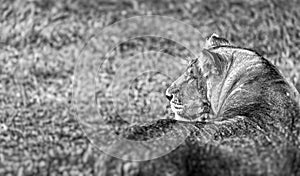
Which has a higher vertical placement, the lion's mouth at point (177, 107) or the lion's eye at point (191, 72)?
the lion's eye at point (191, 72)

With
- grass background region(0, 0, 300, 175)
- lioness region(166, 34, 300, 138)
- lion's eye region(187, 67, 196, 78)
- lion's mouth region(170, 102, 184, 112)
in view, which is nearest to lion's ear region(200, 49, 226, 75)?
lioness region(166, 34, 300, 138)

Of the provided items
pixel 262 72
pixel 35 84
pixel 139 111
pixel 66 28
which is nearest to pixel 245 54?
pixel 262 72

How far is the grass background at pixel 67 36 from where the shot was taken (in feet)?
34.0

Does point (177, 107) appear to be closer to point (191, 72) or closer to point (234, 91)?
point (191, 72)

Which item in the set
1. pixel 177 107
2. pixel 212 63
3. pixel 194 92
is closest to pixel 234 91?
pixel 212 63

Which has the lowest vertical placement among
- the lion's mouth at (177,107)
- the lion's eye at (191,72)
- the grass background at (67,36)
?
the lion's mouth at (177,107)

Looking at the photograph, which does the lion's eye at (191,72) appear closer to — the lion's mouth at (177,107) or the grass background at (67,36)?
the lion's mouth at (177,107)

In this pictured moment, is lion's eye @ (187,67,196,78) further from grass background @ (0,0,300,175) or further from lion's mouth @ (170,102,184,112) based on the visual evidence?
grass background @ (0,0,300,175)

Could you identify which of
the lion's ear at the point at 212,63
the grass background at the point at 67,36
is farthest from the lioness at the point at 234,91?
the grass background at the point at 67,36

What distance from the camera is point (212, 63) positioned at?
17.8ft

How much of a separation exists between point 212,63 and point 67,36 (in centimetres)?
705

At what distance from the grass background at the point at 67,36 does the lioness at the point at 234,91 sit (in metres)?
3.73

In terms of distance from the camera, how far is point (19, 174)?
3.83 m

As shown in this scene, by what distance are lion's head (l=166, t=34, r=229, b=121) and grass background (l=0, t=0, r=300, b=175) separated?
363 cm
